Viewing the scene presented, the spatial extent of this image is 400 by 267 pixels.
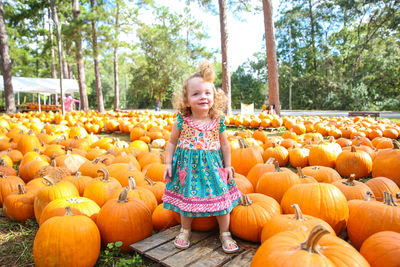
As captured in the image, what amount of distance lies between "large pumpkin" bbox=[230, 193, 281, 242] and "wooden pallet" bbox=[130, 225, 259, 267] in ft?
0.30

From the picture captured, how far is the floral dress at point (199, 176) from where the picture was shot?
2078 millimetres

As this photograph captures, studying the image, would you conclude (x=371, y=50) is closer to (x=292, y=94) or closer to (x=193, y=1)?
(x=292, y=94)

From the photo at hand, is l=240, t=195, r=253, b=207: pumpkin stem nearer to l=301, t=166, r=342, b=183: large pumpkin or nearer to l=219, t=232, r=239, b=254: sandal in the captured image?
l=219, t=232, r=239, b=254: sandal

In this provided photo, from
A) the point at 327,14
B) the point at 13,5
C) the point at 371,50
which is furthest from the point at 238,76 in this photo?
the point at 13,5

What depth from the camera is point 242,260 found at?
1813 millimetres

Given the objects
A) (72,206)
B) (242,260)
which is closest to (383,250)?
(242,260)

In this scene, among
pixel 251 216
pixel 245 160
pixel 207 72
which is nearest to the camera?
pixel 251 216

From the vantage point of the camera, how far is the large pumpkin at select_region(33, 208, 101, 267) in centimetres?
184

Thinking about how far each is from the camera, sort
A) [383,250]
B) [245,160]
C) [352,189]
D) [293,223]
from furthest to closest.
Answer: [245,160] < [352,189] < [293,223] < [383,250]

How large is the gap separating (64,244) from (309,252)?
1572 mm

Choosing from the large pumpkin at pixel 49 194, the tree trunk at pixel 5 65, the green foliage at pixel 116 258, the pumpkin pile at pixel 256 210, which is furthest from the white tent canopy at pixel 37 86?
the green foliage at pixel 116 258

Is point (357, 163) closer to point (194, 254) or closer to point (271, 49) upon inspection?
point (194, 254)

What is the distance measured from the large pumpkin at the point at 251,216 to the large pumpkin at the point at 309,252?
57cm

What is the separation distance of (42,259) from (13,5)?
26033 millimetres
